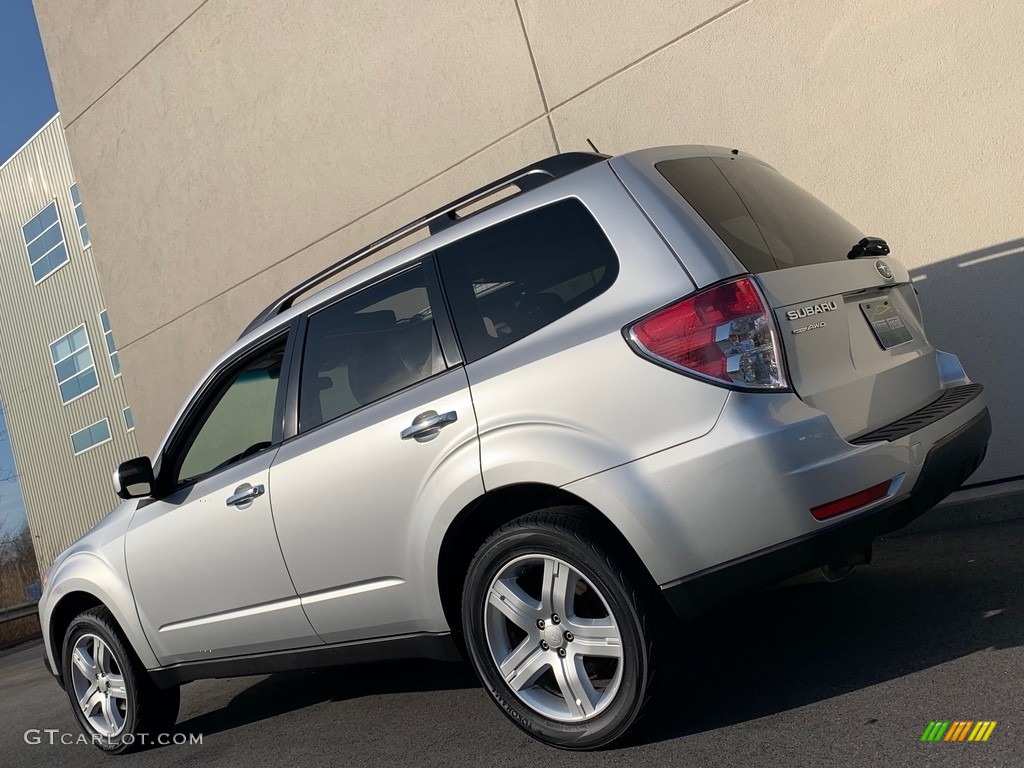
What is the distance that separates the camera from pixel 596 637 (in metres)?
3.45

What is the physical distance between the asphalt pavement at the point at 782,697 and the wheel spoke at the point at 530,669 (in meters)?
0.27

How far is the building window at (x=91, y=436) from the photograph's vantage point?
1123 inches

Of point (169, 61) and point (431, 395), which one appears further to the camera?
point (169, 61)

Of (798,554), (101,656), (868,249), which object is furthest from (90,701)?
(868,249)

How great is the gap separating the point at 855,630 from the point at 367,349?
89.0 inches

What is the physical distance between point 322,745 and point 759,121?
4.50 metres

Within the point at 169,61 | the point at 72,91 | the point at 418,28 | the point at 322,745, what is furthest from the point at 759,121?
the point at 72,91

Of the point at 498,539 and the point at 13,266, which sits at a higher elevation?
the point at 13,266

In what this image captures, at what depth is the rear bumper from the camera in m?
3.15

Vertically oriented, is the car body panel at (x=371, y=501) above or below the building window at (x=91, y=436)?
below

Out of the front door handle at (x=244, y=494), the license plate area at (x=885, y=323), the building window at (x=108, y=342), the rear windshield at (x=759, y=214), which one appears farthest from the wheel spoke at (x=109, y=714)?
the building window at (x=108, y=342)

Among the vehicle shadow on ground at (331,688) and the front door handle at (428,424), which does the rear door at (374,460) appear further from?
the vehicle shadow on ground at (331,688)

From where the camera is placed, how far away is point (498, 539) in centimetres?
355

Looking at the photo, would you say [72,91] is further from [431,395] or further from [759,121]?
[431,395]
